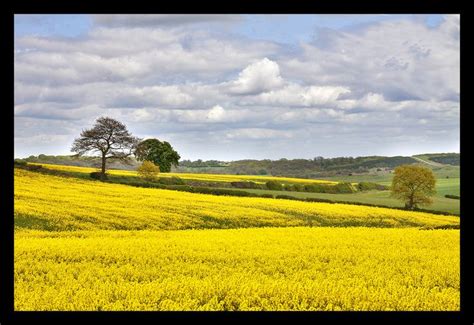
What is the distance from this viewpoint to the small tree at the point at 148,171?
13.0 m

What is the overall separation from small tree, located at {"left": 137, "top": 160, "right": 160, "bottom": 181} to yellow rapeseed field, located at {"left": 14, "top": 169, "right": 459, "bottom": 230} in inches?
13.1

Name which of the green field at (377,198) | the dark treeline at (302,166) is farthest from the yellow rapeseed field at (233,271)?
the dark treeline at (302,166)

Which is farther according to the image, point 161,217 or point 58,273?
point 161,217

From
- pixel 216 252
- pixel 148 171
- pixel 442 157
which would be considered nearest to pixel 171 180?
pixel 148 171

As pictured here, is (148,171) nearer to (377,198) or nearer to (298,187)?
(298,187)

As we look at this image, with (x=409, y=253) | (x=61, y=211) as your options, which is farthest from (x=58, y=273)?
(x=409, y=253)

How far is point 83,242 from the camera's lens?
391 inches

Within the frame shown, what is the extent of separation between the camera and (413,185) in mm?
12625

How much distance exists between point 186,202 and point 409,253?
5217 millimetres
